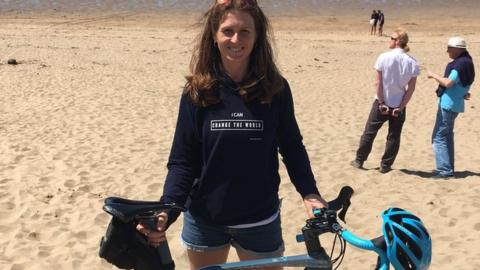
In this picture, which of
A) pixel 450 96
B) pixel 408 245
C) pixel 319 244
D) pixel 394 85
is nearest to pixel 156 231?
pixel 319 244

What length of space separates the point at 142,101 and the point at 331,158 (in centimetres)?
514

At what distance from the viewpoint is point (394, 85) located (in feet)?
21.2

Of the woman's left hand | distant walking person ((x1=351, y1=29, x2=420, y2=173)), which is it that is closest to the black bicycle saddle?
the woman's left hand

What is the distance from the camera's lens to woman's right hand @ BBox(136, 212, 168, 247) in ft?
6.73

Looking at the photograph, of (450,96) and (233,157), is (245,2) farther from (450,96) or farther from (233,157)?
(450,96)

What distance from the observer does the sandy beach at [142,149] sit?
16.3 ft

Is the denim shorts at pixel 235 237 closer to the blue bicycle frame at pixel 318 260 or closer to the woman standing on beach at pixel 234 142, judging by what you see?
the woman standing on beach at pixel 234 142

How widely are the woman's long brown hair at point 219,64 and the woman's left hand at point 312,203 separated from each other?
1.53 ft

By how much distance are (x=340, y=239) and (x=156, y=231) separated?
716 mm

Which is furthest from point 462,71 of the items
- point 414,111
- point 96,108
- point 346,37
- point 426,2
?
point 426,2

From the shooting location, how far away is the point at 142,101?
37.0ft

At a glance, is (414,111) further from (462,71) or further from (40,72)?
(40,72)

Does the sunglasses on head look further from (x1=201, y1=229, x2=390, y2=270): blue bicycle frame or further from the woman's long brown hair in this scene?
(x1=201, y1=229, x2=390, y2=270): blue bicycle frame

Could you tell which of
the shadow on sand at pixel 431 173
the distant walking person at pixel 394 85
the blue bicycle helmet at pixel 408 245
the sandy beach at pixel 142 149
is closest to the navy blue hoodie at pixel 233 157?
the sandy beach at pixel 142 149
